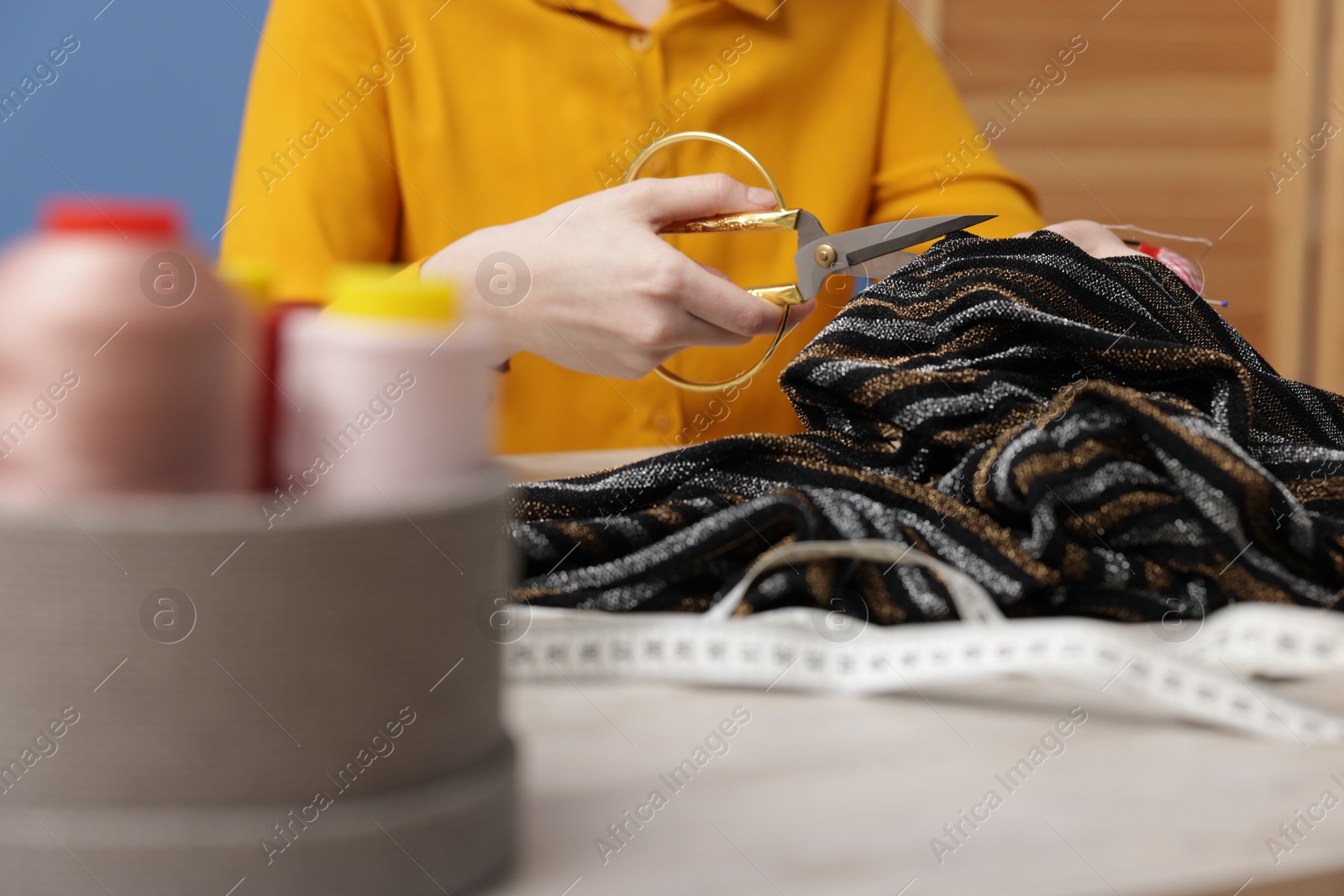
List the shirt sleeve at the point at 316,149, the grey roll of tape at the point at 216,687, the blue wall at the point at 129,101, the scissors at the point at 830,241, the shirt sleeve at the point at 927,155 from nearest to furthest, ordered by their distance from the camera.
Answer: the grey roll of tape at the point at 216,687, the scissors at the point at 830,241, the shirt sleeve at the point at 316,149, the shirt sleeve at the point at 927,155, the blue wall at the point at 129,101

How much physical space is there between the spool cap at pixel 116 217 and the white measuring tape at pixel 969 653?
0.74 ft

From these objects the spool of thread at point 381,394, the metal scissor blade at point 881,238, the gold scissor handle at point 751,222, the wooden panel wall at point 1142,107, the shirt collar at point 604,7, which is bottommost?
the wooden panel wall at point 1142,107

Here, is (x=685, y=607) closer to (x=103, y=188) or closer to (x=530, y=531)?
(x=530, y=531)

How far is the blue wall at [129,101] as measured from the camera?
1.62 m

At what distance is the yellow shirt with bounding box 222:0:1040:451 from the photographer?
3.58ft

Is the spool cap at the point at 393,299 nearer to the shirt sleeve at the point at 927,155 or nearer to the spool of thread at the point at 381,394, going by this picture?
the spool of thread at the point at 381,394

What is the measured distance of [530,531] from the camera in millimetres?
565

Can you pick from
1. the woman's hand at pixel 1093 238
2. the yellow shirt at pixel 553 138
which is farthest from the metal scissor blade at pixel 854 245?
the yellow shirt at pixel 553 138

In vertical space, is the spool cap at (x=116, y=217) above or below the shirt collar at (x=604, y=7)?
below

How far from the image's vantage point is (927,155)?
130 centimetres

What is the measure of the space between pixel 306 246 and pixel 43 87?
2.69ft

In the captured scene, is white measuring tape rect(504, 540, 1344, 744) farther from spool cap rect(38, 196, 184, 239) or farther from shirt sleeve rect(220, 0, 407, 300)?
shirt sleeve rect(220, 0, 407, 300)

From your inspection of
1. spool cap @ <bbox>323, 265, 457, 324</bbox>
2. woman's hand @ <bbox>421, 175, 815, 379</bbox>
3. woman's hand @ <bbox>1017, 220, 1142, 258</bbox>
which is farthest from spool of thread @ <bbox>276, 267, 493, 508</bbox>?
woman's hand @ <bbox>1017, 220, 1142, 258</bbox>

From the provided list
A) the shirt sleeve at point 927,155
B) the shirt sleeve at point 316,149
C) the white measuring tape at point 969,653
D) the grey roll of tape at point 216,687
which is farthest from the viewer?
the shirt sleeve at point 927,155
